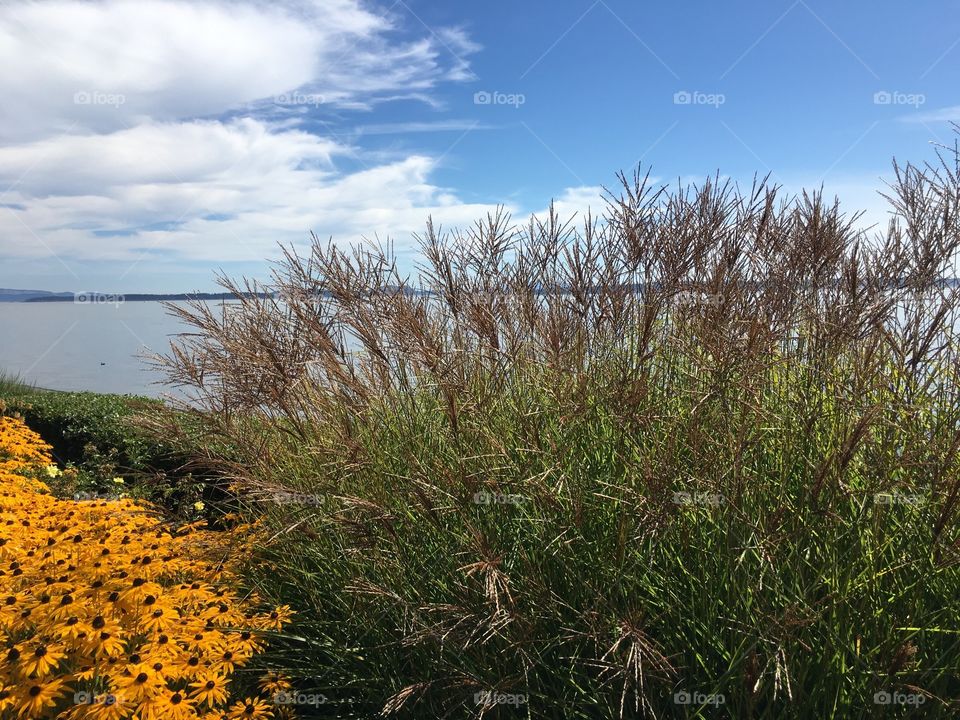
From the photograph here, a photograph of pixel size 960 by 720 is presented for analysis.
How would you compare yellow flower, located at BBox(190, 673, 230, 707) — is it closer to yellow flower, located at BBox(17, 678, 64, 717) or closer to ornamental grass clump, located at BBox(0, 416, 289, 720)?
ornamental grass clump, located at BBox(0, 416, 289, 720)

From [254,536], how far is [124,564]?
0.63 metres

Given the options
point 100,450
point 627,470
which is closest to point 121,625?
point 627,470

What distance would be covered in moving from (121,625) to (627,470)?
2.20 m

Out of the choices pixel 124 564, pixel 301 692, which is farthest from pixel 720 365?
pixel 124 564

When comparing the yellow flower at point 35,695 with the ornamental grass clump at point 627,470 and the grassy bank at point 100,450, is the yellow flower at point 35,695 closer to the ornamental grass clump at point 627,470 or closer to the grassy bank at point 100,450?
the ornamental grass clump at point 627,470

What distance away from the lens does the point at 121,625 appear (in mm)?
2920

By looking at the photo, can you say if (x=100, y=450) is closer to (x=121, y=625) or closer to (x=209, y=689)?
(x=121, y=625)

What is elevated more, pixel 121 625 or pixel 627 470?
pixel 627 470

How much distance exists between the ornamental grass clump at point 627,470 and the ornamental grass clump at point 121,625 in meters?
0.32

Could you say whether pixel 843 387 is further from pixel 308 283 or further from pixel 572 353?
pixel 308 283

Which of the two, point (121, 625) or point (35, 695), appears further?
point (121, 625)

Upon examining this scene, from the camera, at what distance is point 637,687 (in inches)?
102

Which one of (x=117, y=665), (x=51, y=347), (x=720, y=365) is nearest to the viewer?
(x=720, y=365)

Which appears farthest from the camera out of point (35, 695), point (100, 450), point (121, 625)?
point (100, 450)
